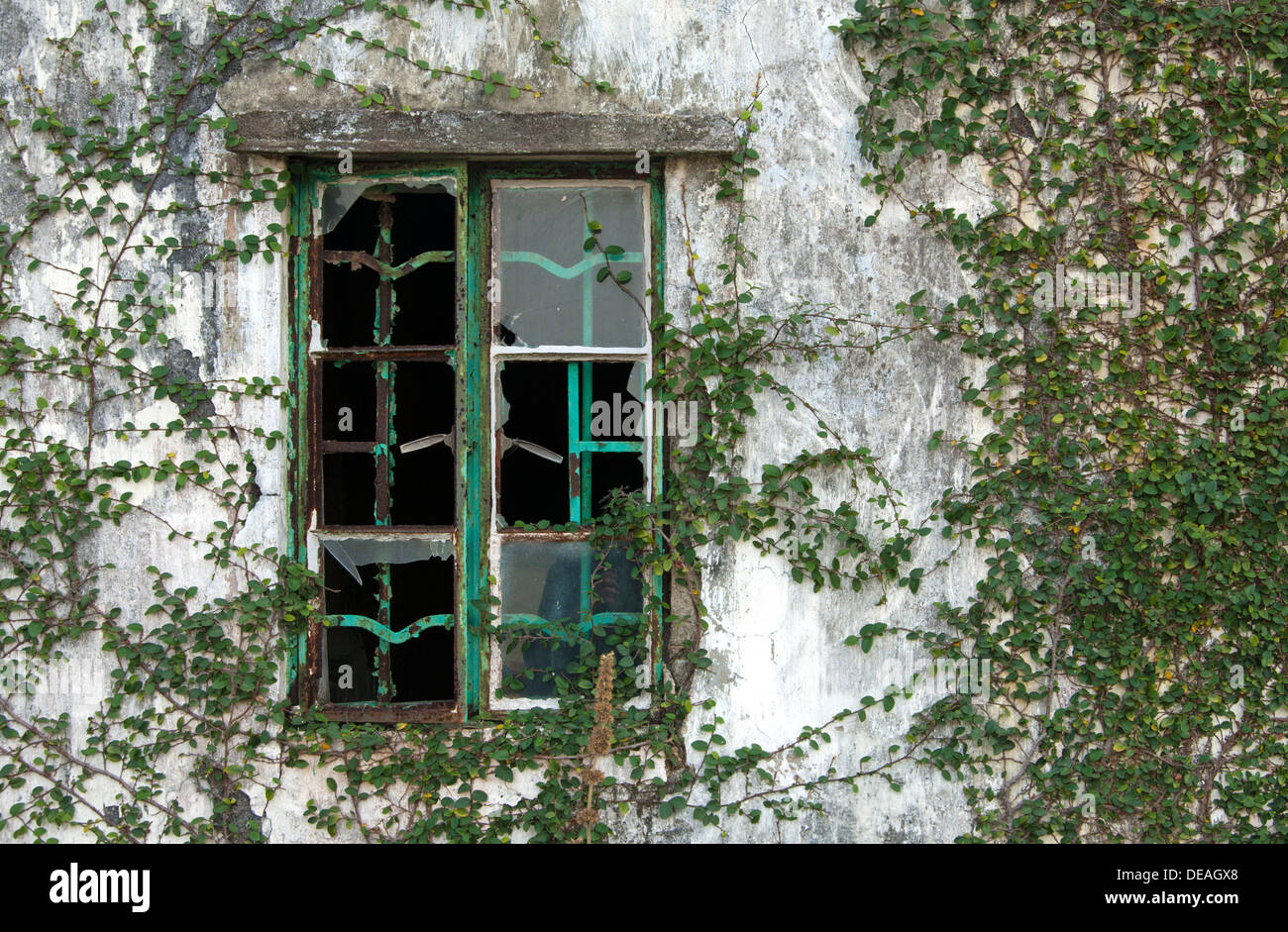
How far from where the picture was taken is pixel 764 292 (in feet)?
10.5

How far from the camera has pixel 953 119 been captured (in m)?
3.18

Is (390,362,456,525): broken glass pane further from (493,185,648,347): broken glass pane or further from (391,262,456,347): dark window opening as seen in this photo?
(493,185,648,347): broken glass pane

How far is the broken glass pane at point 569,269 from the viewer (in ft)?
10.6

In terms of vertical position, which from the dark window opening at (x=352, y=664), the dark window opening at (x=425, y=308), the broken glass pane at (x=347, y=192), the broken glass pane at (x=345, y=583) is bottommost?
the dark window opening at (x=352, y=664)

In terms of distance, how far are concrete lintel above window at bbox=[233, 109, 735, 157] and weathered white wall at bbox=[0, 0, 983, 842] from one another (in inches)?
3.7

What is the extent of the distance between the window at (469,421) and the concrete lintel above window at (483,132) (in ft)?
0.43

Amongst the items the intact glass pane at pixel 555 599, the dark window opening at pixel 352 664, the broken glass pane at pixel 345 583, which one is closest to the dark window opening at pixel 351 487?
the broken glass pane at pixel 345 583

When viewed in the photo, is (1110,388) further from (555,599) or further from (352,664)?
(352,664)

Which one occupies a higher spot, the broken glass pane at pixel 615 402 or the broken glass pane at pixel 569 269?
the broken glass pane at pixel 569 269

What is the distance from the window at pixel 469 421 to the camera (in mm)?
3219

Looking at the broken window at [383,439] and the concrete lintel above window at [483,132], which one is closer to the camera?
the concrete lintel above window at [483,132]

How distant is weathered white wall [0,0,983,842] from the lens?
3.17 meters

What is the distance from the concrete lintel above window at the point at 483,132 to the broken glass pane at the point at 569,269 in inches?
7.4

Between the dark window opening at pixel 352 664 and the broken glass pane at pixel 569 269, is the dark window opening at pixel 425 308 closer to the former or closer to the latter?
the broken glass pane at pixel 569 269
